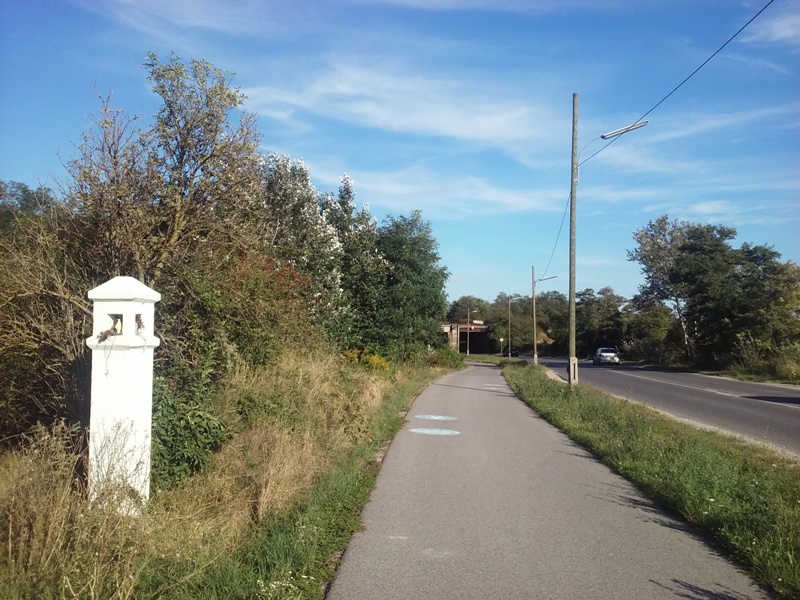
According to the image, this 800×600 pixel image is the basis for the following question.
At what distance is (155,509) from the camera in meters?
5.70

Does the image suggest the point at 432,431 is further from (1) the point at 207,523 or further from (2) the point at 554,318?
(2) the point at 554,318

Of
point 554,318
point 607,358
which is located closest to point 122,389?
point 607,358

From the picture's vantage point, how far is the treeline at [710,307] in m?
37.8

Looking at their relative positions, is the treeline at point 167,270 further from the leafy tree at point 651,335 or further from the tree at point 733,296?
the leafy tree at point 651,335

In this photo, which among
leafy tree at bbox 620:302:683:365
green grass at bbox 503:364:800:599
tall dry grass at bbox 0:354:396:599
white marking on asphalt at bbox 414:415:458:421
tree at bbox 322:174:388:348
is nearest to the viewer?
tall dry grass at bbox 0:354:396:599

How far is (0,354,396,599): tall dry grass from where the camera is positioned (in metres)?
4.14

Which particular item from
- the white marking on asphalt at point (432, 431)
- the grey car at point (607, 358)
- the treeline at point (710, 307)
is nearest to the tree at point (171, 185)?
the white marking on asphalt at point (432, 431)

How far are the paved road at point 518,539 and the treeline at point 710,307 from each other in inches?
1071

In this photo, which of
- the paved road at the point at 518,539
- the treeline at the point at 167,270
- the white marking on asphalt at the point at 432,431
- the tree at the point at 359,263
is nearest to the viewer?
the paved road at the point at 518,539

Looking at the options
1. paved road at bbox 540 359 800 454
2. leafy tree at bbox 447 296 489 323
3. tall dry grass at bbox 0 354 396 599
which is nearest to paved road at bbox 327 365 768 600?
tall dry grass at bbox 0 354 396 599

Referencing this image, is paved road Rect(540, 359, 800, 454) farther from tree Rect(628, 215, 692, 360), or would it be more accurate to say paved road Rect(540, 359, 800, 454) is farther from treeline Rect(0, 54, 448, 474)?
tree Rect(628, 215, 692, 360)

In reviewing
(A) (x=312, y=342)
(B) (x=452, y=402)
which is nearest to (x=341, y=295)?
(B) (x=452, y=402)

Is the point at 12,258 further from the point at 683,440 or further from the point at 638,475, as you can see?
the point at 683,440

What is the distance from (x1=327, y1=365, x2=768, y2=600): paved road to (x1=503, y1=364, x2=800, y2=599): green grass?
0.73 ft
